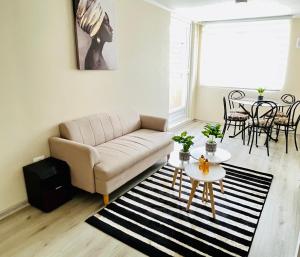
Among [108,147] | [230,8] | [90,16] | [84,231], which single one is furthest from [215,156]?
[230,8]

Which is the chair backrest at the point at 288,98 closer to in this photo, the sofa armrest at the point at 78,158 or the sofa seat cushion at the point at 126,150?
the sofa seat cushion at the point at 126,150

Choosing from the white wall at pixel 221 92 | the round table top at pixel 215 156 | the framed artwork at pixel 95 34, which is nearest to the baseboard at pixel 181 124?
the white wall at pixel 221 92

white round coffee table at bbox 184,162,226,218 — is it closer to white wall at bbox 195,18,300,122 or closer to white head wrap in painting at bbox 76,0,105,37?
white head wrap in painting at bbox 76,0,105,37

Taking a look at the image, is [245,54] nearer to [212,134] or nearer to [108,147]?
[212,134]

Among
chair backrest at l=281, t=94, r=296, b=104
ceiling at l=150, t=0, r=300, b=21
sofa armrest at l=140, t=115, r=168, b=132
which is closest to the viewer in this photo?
sofa armrest at l=140, t=115, r=168, b=132

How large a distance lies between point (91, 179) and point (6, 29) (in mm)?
1585

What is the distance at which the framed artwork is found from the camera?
2.71 meters

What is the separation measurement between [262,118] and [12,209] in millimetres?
4118

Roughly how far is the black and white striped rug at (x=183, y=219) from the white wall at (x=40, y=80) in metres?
0.99

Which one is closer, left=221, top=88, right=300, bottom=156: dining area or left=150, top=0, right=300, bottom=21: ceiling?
left=150, top=0, right=300, bottom=21: ceiling

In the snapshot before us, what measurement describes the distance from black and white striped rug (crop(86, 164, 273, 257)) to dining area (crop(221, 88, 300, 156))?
142cm

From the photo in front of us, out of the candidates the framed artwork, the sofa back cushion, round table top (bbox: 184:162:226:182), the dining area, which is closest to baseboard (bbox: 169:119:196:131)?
the dining area

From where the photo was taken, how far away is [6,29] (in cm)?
208

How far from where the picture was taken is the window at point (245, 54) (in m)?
4.82
